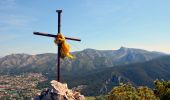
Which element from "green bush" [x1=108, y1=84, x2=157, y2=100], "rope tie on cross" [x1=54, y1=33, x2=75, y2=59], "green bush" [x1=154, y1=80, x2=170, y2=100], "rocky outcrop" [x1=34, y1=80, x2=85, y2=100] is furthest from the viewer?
"green bush" [x1=154, y1=80, x2=170, y2=100]

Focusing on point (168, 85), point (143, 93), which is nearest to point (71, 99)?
point (143, 93)

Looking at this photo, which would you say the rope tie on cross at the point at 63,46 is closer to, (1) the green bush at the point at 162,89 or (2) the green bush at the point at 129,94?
(2) the green bush at the point at 129,94

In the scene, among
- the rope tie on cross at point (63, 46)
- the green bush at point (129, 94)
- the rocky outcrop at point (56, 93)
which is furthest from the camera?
the green bush at point (129, 94)

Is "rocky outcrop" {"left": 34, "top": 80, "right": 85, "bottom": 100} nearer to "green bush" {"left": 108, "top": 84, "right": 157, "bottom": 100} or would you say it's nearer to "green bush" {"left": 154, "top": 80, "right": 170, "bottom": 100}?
"green bush" {"left": 108, "top": 84, "right": 157, "bottom": 100}

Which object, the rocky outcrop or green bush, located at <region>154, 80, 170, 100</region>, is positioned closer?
the rocky outcrop

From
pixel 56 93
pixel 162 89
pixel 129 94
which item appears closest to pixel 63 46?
pixel 56 93

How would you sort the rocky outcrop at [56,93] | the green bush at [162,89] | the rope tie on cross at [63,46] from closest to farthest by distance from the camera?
the rocky outcrop at [56,93] → the rope tie on cross at [63,46] → the green bush at [162,89]

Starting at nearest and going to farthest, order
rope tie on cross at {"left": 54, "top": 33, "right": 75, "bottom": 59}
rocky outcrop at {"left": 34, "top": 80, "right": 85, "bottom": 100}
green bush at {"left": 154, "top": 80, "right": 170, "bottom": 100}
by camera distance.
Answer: rocky outcrop at {"left": 34, "top": 80, "right": 85, "bottom": 100} → rope tie on cross at {"left": 54, "top": 33, "right": 75, "bottom": 59} → green bush at {"left": 154, "top": 80, "right": 170, "bottom": 100}

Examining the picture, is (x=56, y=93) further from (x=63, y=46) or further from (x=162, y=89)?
(x=162, y=89)

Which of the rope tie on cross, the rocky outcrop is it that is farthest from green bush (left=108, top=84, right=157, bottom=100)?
the rope tie on cross

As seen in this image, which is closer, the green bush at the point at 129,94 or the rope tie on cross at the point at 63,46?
the rope tie on cross at the point at 63,46

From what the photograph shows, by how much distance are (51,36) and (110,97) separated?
26.9 metres

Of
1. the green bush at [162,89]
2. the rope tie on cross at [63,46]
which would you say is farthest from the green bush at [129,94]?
the rope tie on cross at [63,46]

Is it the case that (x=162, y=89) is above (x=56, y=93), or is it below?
below
